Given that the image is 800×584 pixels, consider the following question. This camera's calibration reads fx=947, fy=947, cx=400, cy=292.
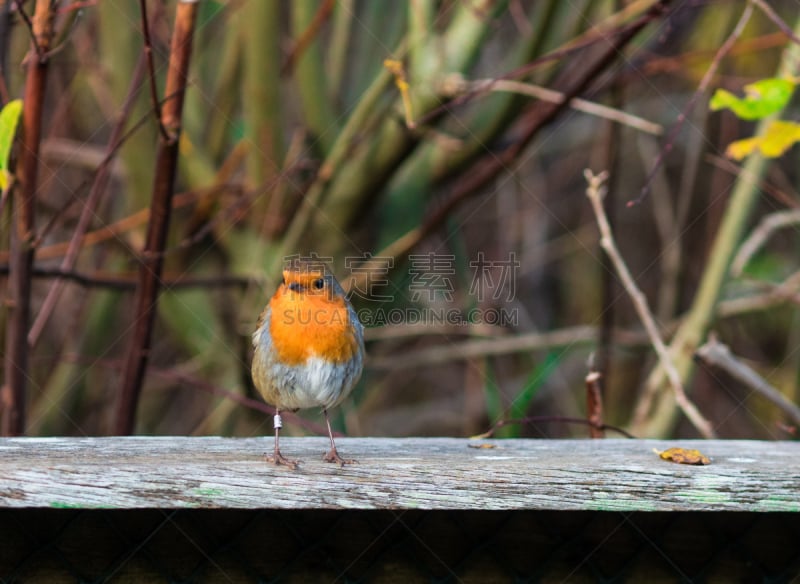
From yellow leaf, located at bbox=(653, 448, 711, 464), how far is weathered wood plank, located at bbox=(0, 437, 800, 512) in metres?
0.03

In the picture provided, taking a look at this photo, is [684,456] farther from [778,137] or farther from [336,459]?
[778,137]

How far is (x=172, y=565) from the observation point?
4.45 feet

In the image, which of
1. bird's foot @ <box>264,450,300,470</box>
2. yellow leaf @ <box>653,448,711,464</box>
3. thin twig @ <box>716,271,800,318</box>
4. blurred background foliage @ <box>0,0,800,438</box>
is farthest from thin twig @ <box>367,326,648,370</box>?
bird's foot @ <box>264,450,300,470</box>

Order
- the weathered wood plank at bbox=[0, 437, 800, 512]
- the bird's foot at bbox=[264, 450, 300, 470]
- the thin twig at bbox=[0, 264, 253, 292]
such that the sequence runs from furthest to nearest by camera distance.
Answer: the thin twig at bbox=[0, 264, 253, 292], the bird's foot at bbox=[264, 450, 300, 470], the weathered wood plank at bbox=[0, 437, 800, 512]

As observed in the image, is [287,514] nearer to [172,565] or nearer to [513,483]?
[172,565]

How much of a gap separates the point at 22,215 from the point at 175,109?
1.52 feet

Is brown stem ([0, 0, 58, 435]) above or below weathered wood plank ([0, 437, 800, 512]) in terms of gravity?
above

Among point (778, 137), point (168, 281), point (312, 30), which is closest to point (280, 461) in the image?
point (778, 137)

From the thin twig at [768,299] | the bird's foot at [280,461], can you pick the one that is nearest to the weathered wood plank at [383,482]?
the bird's foot at [280,461]

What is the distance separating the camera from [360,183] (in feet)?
10.6

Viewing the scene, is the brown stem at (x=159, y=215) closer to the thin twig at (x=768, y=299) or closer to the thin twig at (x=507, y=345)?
the thin twig at (x=507, y=345)

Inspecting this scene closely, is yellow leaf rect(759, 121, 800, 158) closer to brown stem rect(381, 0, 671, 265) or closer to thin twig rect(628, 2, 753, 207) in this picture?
thin twig rect(628, 2, 753, 207)

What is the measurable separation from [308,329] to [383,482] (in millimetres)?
765

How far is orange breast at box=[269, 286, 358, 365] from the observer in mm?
2084
